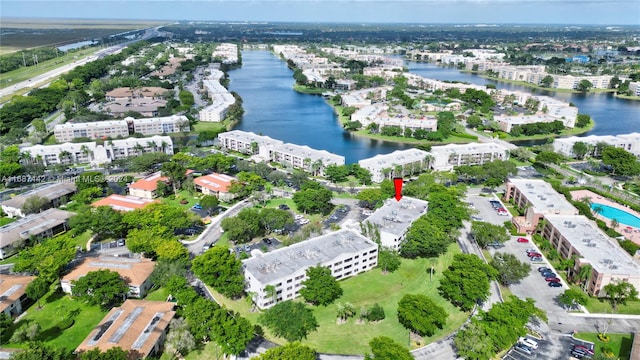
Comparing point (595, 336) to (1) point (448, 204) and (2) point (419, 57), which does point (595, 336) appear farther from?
(2) point (419, 57)

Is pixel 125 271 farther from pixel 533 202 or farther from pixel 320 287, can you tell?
pixel 533 202

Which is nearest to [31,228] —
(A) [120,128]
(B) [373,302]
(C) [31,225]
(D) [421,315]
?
(C) [31,225]

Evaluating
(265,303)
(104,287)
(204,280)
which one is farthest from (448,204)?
(104,287)

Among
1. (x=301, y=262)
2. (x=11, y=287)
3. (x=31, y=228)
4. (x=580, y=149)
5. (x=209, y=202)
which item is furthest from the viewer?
(x=580, y=149)

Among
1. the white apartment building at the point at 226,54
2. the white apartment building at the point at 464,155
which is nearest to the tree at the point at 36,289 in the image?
→ the white apartment building at the point at 464,155

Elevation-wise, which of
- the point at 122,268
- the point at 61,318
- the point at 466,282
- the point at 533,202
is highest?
the point at 533,202

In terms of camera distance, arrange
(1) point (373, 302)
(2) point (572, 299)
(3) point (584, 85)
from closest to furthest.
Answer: (2) point (572, 299), (1) point (373, 302), (3) point (584, 85)

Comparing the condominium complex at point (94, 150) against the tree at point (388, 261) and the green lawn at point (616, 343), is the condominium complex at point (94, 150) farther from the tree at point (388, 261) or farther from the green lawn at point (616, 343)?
the green lawn at point (616, 343)
